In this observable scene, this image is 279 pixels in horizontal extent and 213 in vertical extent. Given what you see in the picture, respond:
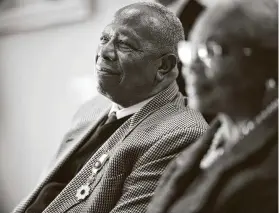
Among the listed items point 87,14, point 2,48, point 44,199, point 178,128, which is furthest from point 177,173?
point 2,48

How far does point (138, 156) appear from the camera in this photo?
1.23m

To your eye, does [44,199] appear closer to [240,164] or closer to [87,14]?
[240,164]

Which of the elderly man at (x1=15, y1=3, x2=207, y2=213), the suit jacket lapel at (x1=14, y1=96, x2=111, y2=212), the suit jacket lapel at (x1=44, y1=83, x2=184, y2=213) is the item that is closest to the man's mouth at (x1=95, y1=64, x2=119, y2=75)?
the elderly man at (x1=15, y1=3, x2=207, y2=213)

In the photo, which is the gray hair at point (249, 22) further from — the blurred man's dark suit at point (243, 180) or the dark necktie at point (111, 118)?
the dark necktie at point (111, 118)

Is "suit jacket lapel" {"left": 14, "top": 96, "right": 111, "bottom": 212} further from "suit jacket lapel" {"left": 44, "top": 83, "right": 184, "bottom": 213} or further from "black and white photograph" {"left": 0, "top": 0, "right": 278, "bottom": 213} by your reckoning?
"suit jacket lapel" {"left": 44, "top": 83, "right": 184, "bottom": 213}

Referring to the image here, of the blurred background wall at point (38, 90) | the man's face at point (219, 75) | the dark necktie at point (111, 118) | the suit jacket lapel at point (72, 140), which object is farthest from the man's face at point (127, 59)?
the blurred background wall at point (38, 90)

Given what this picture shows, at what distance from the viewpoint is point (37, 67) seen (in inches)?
92.5

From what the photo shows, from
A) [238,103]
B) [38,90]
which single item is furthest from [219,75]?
[38,90]

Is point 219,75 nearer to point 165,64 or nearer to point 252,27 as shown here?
point 252,27

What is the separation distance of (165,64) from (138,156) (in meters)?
0.22

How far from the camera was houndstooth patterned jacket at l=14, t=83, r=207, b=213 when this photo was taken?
3.90ft

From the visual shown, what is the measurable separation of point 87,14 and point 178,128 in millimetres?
1022

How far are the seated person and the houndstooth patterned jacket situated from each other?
29cm

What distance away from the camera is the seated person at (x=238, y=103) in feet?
2.68
